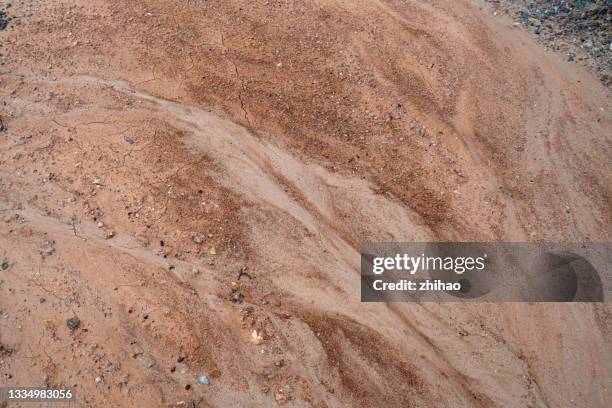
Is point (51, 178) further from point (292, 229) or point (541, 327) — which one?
point (541, 327)

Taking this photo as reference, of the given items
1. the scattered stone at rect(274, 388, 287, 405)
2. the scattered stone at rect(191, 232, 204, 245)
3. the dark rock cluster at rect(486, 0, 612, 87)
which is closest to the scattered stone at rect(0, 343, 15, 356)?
the scattered stone at rect(191, 232, 204, 245)

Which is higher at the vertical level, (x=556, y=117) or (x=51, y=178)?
(x=556, y=117)

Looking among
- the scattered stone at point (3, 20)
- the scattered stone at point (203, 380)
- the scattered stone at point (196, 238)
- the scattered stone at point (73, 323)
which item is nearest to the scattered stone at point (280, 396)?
the scattered stone at point (203, 380)

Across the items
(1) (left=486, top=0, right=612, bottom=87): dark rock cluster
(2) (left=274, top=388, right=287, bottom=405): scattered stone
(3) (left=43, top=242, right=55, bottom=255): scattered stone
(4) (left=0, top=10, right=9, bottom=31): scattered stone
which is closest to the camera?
(2) (left=274, top=388, right=287, bottom=405): scattered stone

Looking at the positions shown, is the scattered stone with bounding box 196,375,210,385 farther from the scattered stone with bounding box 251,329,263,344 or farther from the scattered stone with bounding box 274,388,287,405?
the scattered stone with bounding box 274,388,287,405

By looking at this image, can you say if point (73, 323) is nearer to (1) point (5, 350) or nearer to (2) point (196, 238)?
(1) point (5, 350)

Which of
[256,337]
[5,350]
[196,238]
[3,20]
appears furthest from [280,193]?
[3,20]

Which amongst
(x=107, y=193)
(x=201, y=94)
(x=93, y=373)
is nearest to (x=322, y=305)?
(x=93, y=373)
